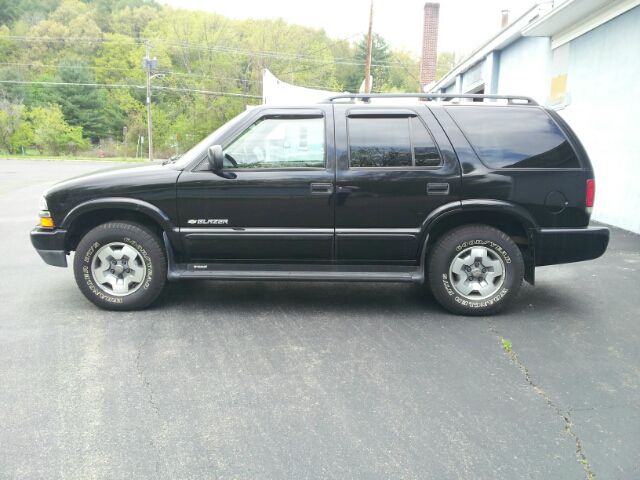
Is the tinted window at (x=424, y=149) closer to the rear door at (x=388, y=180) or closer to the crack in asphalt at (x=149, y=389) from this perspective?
the rear door at (x=388, y=180)

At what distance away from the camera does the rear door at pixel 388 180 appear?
4566mm

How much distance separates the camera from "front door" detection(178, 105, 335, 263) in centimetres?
459

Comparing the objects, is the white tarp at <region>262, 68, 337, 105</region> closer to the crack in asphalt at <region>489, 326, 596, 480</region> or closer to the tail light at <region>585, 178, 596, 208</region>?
the tail light at <region>585, 178, 596, 208</region>

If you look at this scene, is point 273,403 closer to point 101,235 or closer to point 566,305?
point 101,235

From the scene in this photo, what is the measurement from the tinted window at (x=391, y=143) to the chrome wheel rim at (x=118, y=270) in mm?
2125

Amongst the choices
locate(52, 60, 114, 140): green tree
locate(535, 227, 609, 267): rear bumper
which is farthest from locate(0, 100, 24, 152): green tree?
locate(535, 227, 609, 267): rear bumper

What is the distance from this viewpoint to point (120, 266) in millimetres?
4773

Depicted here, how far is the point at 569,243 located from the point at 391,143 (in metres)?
1.79

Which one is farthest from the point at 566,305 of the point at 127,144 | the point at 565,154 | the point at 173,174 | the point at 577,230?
the point at 127,144

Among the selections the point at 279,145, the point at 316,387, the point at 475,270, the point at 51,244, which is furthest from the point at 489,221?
the point at 51,244

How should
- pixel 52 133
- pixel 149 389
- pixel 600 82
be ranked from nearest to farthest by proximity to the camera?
pixel 149 389
pixel 600 82
pixel 52 133

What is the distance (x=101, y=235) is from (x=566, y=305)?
438cm

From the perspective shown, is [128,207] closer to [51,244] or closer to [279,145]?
[51,244]

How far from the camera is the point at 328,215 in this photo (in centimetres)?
461
